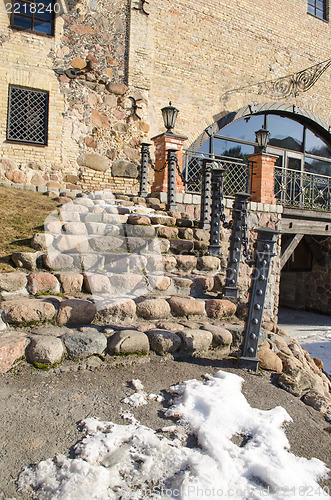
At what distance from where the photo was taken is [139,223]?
5027 mm

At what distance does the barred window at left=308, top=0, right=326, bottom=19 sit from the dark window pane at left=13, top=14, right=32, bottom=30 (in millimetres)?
9960

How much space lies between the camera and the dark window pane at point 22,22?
27.0 ft

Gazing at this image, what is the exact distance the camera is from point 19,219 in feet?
14.7

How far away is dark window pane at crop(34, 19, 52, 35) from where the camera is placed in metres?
8.44

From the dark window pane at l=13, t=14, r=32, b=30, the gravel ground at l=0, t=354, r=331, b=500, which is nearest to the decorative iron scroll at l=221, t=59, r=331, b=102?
the dark window pane at l=13, t=14, r=32, b=30

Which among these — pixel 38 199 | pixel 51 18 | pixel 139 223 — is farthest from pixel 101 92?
pixel 139 223

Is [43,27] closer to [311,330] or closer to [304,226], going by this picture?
[304,226]

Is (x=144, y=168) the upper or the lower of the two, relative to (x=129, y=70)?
lower

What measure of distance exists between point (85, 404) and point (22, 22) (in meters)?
9.23

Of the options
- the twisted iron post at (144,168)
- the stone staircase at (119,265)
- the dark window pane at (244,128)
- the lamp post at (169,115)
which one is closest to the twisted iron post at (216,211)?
the stone staircase at (119,265)

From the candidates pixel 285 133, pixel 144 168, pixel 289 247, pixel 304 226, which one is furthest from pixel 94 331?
pixel 285 133

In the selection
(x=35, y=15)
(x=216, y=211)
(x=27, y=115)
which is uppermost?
(x=35, y=15)

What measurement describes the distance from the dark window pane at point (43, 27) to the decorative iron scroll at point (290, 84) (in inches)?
211

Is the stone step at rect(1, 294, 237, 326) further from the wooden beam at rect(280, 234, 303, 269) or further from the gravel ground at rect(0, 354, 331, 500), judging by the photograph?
the wooden beam at rect(280, 234, 303, 269)
